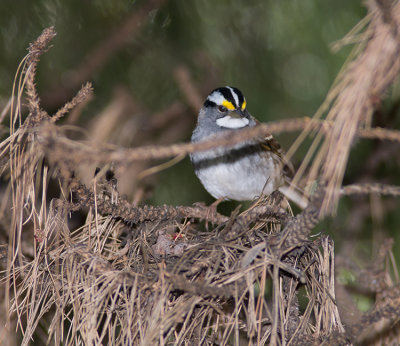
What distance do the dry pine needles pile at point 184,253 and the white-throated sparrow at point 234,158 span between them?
1.02 meters

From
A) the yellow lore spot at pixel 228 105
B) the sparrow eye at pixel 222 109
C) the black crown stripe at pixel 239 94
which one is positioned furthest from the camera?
the sparrow eye at pixel 222 109

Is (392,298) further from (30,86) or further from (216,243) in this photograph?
(30,86)

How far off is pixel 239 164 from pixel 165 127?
2.39 feet

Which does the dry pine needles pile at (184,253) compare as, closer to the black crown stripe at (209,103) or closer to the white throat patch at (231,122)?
the white throat patch at (231,122)

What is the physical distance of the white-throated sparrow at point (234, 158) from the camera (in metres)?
3.17

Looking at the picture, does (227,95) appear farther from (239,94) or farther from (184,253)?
(184,253)

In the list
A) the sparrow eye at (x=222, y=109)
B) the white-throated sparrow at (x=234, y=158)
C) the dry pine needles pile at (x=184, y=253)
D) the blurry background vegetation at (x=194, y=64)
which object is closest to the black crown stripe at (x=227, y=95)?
the white-throated sparrow at (x=234, y=158)

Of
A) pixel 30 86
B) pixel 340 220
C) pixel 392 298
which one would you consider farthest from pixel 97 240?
pixel 340 220

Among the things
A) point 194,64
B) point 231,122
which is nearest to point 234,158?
point 231,122

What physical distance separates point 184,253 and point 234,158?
56.9 inches

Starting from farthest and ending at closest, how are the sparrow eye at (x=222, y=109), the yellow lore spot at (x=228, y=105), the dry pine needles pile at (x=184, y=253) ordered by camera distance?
the sparrow eye at (x=222, y=109) → the yellow lore spot at (x=228, y=105) → the dry pine needles pile at (x=184, y=253)

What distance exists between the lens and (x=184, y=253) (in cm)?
180

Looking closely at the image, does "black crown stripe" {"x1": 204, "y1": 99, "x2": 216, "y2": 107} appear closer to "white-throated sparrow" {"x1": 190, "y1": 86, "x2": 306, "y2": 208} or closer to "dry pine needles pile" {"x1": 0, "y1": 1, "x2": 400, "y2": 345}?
"white-throated sparrow" {"x1": 190, "y1": 86, "x2": 306, "y2": 208}

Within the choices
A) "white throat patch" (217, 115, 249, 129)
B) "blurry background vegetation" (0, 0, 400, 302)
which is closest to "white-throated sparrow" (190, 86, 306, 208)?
"white throat patch" (217, 115, 249, 129)
